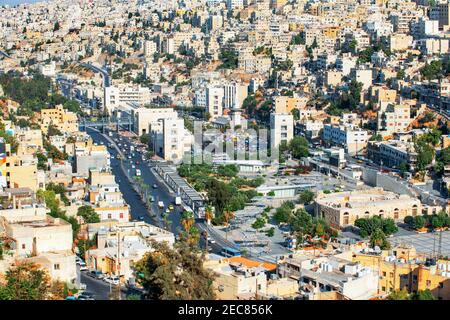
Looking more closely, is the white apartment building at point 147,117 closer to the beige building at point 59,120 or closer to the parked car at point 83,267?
the beige building at point 59,120

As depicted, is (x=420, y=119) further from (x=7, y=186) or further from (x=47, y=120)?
(x=7, y=186)

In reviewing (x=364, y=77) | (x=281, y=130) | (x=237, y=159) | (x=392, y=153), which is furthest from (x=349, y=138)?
(x=364, y=77)

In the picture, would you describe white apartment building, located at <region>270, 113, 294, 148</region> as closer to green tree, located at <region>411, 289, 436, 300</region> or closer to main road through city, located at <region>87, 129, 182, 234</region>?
main road through city, located at <region>87, 129, 182, 234</region>

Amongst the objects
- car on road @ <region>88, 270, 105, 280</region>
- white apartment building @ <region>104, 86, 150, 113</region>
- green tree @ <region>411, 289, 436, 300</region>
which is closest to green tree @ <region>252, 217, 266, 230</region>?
car on road @ <region>88, 270, 105, 280</region>

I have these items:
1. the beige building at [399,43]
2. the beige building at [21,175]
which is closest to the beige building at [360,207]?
the beige building at [21,175]

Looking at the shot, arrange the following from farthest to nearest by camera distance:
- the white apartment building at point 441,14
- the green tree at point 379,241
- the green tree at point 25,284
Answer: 1. the white apartment building at point 441,14
2. the green tree at point 379,241
3. the green tree at point 25,284

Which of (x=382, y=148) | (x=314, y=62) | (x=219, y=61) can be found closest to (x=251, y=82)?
(x=314, y=62)
